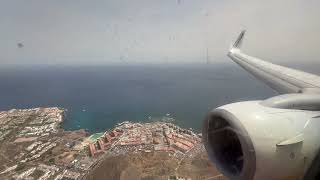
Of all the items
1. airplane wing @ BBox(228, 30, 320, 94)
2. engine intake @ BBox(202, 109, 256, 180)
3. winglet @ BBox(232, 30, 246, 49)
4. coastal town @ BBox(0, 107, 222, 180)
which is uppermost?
winglet @ BBox(232, 30, 246, 49)

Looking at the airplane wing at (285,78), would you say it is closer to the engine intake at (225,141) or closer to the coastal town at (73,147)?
the engine intake at (225,141)

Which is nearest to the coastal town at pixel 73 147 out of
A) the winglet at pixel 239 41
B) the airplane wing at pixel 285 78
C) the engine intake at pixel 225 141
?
the winglet at pixel 239 41

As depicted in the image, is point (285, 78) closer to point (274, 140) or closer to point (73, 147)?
point (274, 140)

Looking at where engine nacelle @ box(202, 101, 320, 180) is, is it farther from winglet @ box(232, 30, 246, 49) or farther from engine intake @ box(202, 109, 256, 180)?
winglet @ box(232, 30, 246, 49)

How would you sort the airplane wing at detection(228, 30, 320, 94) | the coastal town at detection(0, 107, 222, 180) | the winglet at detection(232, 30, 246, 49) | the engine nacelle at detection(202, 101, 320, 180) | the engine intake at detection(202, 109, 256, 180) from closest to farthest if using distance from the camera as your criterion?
1. the engine nacelle at detection(202, 101, 320, 180)
2. the engine intake at detection(202, 109, 256, 180)
3. the airplane wing at detection(228, 30, 320, 94)
4. the winglet at detection(232, 30, 246, 49)
5. the coastal town at detection(0, 107, 222, 180)

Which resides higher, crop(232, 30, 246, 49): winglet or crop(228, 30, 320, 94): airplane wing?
crop(232, 30, 246, 49): winglet

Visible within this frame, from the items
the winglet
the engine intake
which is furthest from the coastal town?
the engine intake

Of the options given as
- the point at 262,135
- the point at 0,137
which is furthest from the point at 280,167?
the point at 0,137
